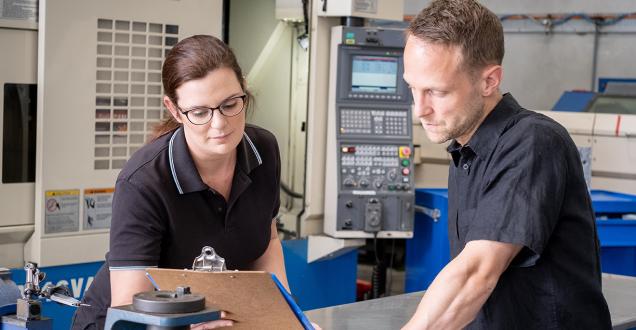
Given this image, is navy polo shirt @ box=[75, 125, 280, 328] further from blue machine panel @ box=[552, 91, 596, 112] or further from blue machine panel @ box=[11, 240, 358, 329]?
blue machine panel @ box=[552, 91, 596, 112]

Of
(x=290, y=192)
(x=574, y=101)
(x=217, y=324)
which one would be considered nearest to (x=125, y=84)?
(x=290, y=192)

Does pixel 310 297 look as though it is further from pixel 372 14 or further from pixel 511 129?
pixel 511 129

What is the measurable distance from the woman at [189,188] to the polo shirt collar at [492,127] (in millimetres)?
537

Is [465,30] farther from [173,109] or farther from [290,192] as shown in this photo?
[290,192]

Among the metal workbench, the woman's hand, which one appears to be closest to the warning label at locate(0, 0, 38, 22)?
the metal workbench

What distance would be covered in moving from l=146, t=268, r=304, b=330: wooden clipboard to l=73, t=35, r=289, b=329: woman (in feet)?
1.05

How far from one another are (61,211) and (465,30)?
6.16 ft

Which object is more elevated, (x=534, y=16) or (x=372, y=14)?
(x=534, y=16)

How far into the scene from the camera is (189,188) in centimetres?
184

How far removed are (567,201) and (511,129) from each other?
16 cm

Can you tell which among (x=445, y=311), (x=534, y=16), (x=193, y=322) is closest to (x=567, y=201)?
(x=445, y=311)

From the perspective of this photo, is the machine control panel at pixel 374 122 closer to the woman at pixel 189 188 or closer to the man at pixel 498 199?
the woman at pixel 189 188

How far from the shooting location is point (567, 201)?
1.48 meters

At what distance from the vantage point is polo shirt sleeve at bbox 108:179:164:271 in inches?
67.9
